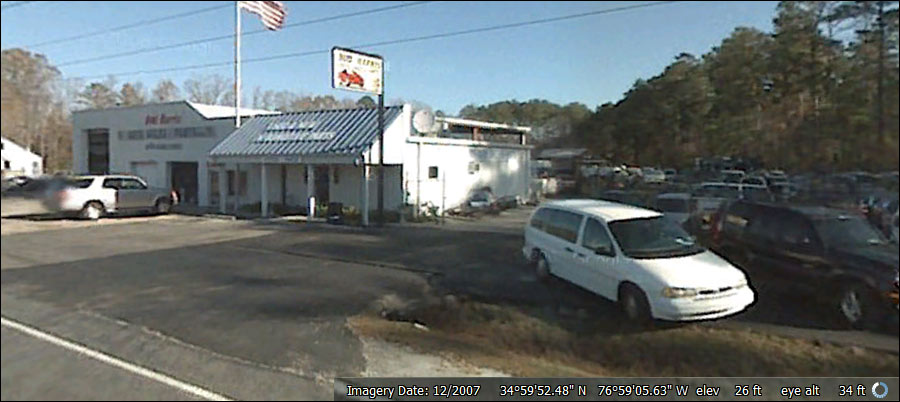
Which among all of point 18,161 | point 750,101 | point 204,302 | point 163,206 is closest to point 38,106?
point 18,161

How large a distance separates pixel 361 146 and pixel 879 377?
445 inches

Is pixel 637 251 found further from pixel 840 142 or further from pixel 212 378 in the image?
pixel 212 378

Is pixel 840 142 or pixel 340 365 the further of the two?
pixel 840 142

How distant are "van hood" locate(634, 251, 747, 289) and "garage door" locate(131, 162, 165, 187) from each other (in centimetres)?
1328

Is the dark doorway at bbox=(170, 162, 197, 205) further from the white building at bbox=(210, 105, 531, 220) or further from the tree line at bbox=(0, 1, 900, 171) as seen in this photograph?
the tree line at bbox=(0, 1, 900, 171)

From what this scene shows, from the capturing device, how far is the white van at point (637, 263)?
4359 mm

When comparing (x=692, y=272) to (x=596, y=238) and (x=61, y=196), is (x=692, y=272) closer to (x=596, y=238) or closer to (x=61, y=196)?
(x=596, y=238)

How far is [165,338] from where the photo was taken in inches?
145

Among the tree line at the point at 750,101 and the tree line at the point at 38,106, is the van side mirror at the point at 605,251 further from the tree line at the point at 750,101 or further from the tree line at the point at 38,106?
the tree line at the point at 38,106

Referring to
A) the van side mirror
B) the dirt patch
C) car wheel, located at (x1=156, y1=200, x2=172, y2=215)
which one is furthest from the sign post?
the dirt patch

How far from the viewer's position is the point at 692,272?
14.7ft

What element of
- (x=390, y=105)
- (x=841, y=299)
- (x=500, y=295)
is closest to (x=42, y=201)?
(x=500, y=295)

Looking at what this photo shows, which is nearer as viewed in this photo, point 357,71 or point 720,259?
point 720,259

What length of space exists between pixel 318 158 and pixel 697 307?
36.4 feet
